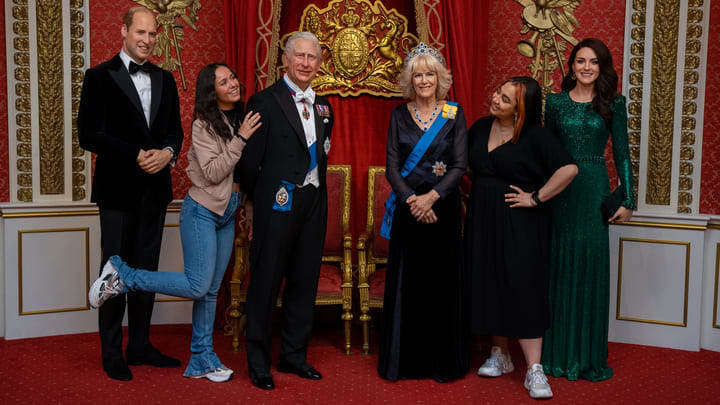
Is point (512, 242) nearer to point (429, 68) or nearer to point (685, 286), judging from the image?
point (429, 68)

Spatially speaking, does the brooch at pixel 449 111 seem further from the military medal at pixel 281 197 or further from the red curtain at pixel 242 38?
the red curtain at pixel 242 38

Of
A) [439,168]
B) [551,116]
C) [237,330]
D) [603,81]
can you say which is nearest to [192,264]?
[237,330]

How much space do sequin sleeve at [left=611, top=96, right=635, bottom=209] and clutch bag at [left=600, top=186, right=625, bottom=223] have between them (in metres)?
0.02

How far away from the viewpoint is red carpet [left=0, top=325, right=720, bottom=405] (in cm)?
288

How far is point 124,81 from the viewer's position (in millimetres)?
2996

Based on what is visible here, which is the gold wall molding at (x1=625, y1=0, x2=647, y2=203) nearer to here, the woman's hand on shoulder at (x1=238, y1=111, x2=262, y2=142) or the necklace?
the necklace

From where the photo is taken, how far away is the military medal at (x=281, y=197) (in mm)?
2922

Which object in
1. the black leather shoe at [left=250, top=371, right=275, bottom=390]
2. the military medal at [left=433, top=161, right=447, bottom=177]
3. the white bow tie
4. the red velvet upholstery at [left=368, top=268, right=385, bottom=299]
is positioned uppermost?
the white bow tie

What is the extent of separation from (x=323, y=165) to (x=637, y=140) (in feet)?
6.98

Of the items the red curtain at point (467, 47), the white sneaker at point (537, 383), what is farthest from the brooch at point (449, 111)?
the white sneaker at point (537, 383)

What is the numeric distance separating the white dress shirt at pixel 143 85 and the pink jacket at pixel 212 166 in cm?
33

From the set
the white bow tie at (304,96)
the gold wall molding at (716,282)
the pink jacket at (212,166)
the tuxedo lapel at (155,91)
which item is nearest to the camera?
the pink jacket at (212,166)

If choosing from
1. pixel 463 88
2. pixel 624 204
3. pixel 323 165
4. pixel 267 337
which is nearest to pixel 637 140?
pixel 624 204

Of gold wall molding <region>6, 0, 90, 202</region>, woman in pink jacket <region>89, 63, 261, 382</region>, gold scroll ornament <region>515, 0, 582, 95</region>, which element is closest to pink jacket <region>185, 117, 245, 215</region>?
woman in pink jacket <region>89, 63, 261, 382</region>
